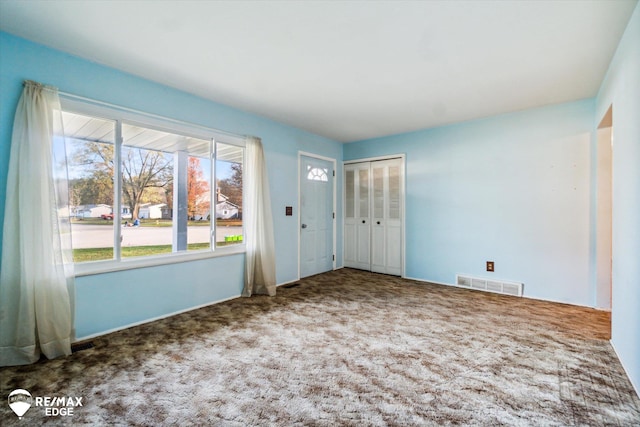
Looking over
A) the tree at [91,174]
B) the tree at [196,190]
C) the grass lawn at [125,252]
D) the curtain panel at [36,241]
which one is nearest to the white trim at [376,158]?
the tree at [196,190]

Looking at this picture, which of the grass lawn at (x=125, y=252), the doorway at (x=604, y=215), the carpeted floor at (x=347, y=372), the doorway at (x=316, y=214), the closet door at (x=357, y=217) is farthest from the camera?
the closet door at (x=357, y=217)

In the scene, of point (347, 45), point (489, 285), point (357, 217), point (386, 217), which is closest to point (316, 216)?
point (357, 217)

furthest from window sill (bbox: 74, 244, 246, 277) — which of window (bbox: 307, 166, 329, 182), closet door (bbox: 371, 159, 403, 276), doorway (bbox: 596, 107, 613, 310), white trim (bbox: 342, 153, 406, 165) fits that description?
doorway (bbox: 596, 107, 613, 310)

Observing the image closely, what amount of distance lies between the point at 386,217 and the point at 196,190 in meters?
3.31

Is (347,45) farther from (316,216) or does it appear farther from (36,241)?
(316,216)

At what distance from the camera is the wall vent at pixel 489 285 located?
4013 millimetres

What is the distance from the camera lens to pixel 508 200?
161 inches

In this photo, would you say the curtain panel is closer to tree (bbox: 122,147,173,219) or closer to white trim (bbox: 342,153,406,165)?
tree (bbox: 122,147,173,219)

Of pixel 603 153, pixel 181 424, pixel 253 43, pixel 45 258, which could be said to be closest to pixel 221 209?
pixel 45 258

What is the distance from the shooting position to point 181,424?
1607mm

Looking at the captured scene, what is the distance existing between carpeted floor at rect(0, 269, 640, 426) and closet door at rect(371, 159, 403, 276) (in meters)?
1.91

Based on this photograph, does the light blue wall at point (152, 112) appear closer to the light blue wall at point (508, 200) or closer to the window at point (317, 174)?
the window at point (317, 174)

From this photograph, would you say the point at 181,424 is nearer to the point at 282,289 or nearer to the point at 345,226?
the point at 282,289

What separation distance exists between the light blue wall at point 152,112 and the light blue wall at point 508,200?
2.29m
